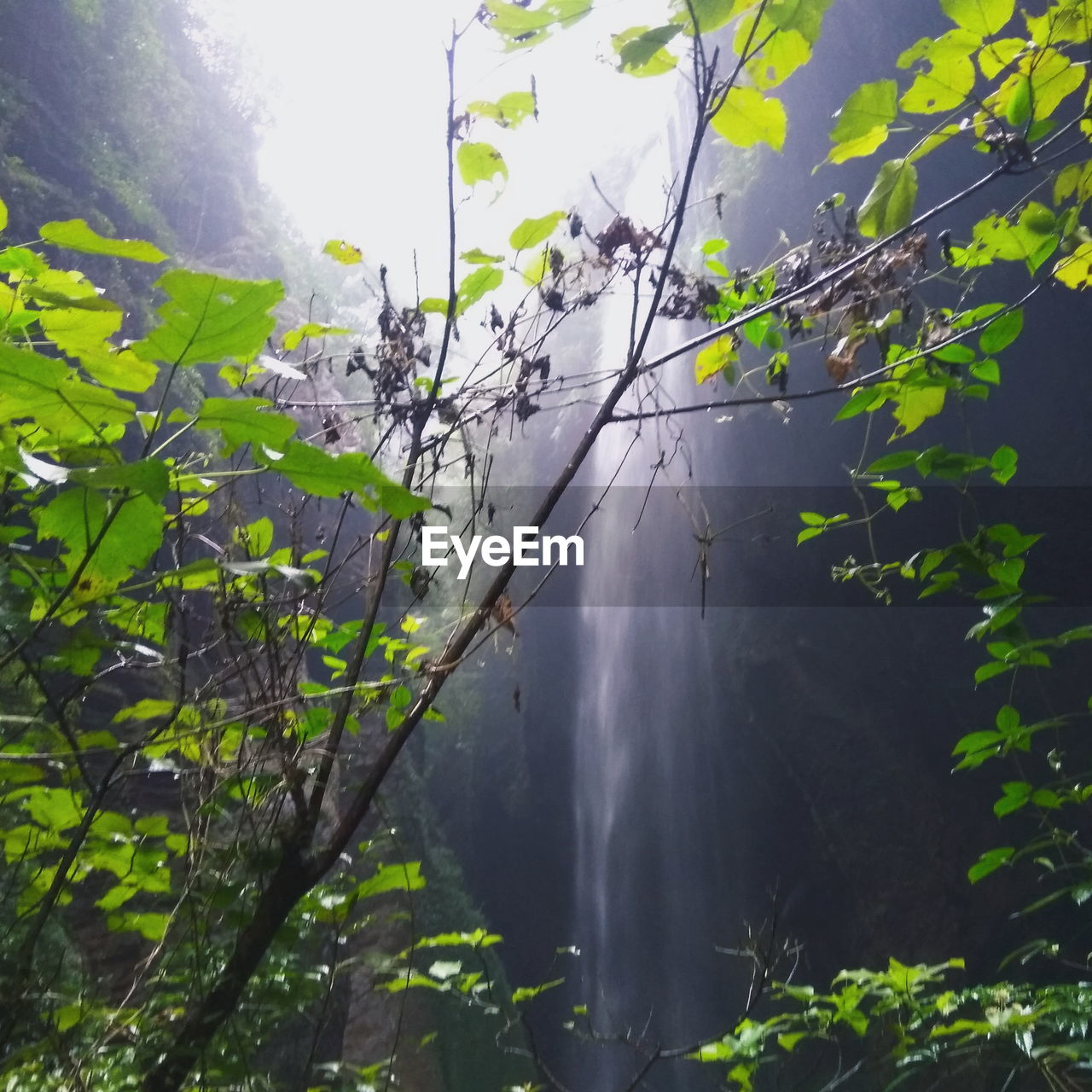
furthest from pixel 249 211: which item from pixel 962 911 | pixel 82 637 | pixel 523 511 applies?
pixel 962 911

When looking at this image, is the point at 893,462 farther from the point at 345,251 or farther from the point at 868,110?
the point at 345,251

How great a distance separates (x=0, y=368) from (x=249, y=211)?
310 inches

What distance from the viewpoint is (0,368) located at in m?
0.40

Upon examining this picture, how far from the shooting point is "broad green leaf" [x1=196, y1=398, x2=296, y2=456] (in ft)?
1.36

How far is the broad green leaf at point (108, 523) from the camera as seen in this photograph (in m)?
0.46

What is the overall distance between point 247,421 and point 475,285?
1.51 ft

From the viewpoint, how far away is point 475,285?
0.82 metres

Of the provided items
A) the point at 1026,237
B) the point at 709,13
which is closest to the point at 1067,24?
the point at 1026,237

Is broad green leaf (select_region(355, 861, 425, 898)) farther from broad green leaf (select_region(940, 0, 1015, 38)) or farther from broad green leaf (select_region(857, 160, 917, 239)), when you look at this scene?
broad green leaf (select_region(940, 0, 1015, 38))

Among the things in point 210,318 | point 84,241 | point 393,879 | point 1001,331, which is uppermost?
point 1001,331

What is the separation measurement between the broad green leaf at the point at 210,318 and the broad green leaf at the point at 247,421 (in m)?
0.03

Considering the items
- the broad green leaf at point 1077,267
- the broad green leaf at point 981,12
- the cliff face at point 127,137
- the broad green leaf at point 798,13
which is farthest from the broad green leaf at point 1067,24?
the cliff face at point 127,137

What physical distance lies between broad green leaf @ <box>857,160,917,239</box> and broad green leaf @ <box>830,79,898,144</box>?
99 millimetres

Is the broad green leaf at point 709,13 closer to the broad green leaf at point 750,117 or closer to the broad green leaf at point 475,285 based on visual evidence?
the broad green leaf at point 750,117
